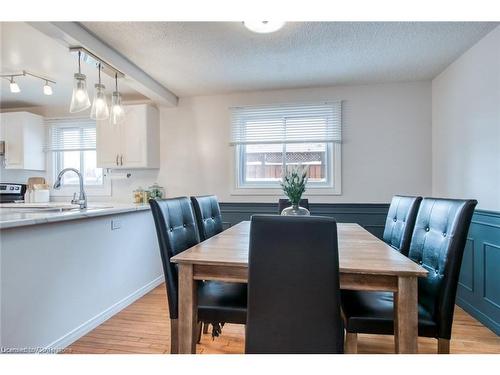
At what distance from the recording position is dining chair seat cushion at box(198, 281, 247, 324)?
150 centimetres

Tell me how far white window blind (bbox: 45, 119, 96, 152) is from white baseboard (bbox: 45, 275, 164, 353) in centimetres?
229

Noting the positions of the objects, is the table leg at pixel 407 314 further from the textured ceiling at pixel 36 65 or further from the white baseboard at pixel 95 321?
the textured ceiling at pixel 36 65

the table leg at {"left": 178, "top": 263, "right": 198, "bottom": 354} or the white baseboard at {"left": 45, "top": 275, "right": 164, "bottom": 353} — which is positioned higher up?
the table leg at {"left": 178, "top": 263, "right": 198, "bottom": 354}

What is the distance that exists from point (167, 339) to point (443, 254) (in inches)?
73.2

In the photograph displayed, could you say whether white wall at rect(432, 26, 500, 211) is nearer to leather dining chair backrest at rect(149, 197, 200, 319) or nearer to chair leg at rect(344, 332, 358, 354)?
chair leg at rect(344, 332, 358, 354)

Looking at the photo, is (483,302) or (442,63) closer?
(483,302)

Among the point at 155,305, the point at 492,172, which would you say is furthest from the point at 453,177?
the point at 155,305

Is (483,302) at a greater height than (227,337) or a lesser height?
greater

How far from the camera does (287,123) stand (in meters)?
3.56

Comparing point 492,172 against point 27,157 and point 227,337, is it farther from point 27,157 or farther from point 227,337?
point 27,157

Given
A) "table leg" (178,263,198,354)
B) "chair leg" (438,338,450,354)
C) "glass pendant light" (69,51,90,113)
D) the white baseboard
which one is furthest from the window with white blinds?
"chair leg" (438,338,450,354)

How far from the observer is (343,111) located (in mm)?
3447

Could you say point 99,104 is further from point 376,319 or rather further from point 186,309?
point 376,319

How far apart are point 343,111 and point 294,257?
281 centimetres
